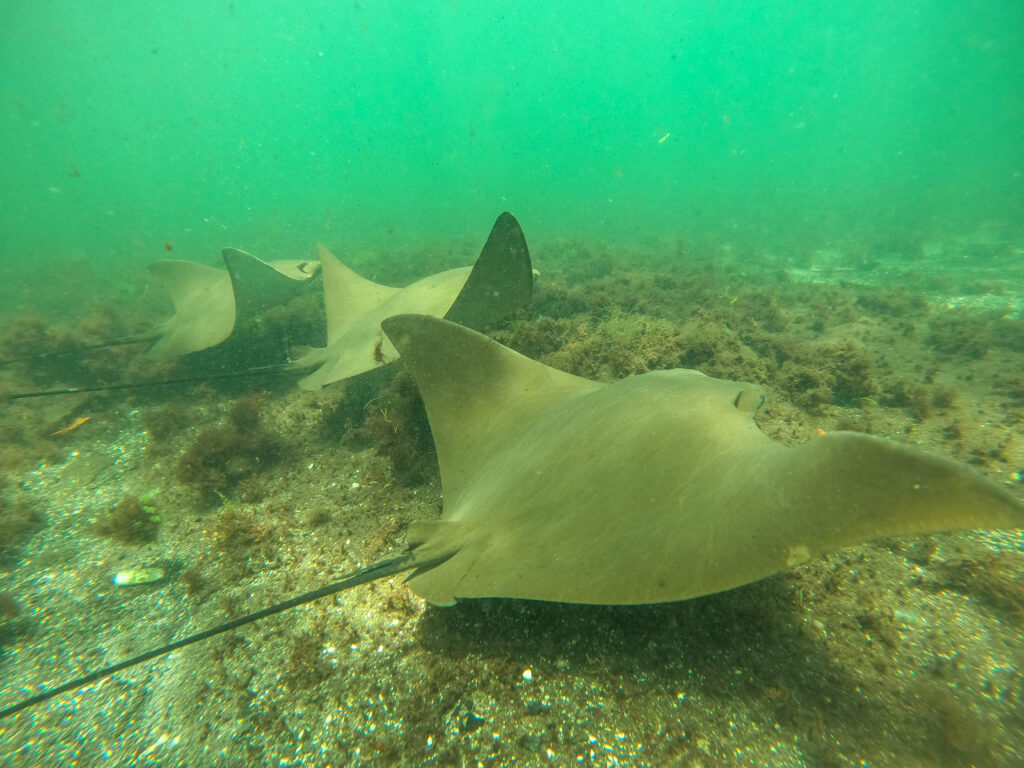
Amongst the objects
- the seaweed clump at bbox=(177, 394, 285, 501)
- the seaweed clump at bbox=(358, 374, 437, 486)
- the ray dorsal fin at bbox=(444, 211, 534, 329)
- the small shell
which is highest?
the ray dorsal fin at bbox=(444, 211, 534, 329)

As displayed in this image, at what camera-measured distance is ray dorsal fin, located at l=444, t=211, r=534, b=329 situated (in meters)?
4.18

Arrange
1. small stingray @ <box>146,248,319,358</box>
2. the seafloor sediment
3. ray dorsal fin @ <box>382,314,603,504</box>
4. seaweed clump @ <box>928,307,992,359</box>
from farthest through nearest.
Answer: seaweed clump @ <box>928,307,992,359</box>, small stingray @ <box>146,248,319,358</box>, ray dorsal fin @ <box>382,314,603,504</box>, the seafloor sediment

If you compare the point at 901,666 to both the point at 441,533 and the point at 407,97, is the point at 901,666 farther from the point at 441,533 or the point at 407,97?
the point at 407,97

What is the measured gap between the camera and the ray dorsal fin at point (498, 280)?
4.18 metres

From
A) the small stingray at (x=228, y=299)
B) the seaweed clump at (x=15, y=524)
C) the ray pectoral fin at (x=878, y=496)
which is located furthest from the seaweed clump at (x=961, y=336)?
the seaweed clump at (x=15, y=524)

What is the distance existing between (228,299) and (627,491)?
25.4 ft

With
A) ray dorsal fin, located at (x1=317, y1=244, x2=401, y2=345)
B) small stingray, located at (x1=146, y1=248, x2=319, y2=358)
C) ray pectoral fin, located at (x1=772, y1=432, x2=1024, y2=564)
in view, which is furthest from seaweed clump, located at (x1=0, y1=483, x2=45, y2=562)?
ray pectoral fin, located at (x1=772, y1=432, x2=1024, y2=564)

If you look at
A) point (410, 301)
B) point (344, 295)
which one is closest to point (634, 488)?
point (410, 301)

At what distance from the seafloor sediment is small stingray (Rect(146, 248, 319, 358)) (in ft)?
3.77

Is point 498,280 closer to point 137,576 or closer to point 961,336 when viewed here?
point 137,576

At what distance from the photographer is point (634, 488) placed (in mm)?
2219

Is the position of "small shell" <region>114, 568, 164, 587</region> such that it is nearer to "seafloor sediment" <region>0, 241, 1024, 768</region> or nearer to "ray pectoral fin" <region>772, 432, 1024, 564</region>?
"seafloor sediment" <region>0, 241, 1024, 768</region>

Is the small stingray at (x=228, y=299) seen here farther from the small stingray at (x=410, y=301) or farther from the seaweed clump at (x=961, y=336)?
the seaweed clump at (x=961, y=336)

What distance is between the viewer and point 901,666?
232 centimetres
